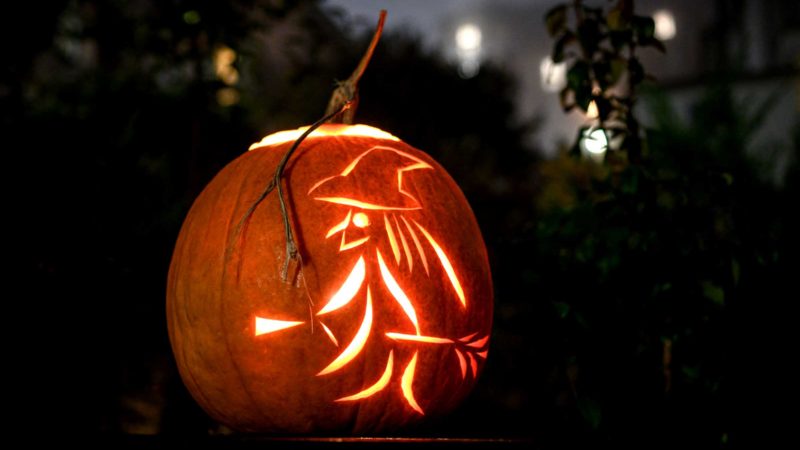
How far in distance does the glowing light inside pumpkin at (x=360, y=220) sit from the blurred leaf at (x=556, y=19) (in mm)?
798

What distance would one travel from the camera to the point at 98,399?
68.5 inches

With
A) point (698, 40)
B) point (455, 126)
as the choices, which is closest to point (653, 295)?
point (455, 126)

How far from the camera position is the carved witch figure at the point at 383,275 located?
43.8 inches

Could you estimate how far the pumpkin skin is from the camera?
111cm

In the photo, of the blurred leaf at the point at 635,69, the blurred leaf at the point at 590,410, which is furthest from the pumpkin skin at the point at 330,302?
the blurred leaf at the point at 635,69

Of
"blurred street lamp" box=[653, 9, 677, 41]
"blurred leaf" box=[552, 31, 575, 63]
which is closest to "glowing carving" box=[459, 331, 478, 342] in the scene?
"blurred leaf" box=[552, 31, 575, 63]

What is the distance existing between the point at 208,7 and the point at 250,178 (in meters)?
1.10

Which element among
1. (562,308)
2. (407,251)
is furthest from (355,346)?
(562,308)

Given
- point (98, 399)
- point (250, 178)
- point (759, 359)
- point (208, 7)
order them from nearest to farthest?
point (250, 178) → point (759, 359) → point (98, 399) → point (208, 7)

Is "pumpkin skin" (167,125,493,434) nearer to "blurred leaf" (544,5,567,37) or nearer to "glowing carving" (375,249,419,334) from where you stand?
"glowing carving" (375,249,419,334)

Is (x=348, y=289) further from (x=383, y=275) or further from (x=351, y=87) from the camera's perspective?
(x=351, y=87)

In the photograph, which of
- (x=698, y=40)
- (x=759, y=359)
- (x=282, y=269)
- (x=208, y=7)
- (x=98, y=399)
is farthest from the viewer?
(x=698, y=40)

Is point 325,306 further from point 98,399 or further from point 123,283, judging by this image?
point 98,399

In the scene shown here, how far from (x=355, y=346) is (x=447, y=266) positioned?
230 millimetres
